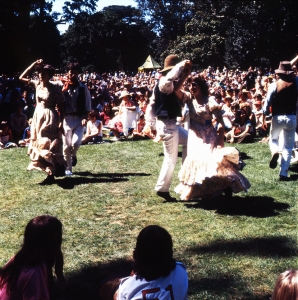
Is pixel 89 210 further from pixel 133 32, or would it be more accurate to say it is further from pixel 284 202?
pixel 133 32

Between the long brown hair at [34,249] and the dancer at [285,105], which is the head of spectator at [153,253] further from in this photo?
the dancer at [285,105]

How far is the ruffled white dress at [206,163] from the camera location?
629cm

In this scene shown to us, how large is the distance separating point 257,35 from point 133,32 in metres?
47.3

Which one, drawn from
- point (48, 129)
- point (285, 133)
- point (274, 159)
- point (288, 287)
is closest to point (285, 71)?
point (285, 133)

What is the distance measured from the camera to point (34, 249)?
3039 millimetres

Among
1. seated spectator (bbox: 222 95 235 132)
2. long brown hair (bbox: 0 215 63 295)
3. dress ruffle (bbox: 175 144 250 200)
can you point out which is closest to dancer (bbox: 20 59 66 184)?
dress ruffle (bbox: 175 144 250 200)

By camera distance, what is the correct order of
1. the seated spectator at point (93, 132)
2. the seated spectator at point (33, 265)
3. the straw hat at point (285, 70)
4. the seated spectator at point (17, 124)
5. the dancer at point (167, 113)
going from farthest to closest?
the seated spectator at point (17, 124) < the seated spectator at point (93, 132) < the straw hat at point (285, 70) < the dancer at point (167, 113) < the seated spectator at point (33, 265)

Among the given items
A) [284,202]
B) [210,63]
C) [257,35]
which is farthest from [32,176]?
[210,63]

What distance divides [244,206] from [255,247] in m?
Result: 1.56

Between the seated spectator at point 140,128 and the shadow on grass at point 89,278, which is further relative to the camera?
the seated spectator at point 140,128

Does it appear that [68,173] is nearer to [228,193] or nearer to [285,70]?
[228,193]

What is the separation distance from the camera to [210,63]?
5084cm

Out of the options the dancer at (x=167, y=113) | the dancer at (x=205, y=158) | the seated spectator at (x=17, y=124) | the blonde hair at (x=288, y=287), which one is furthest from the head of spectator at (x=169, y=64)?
the seated spectator at (x=17, y=124)

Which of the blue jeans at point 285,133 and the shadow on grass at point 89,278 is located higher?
the blue jeans at point 285,133
